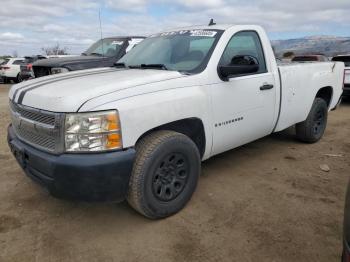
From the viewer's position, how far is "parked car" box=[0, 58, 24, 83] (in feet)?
73.3

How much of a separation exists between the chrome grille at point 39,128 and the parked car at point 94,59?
4.62 meters

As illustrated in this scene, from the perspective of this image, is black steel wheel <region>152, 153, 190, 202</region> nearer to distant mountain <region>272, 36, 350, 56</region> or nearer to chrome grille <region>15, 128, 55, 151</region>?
chrome grille <region>15, 128, 55, 151</region>

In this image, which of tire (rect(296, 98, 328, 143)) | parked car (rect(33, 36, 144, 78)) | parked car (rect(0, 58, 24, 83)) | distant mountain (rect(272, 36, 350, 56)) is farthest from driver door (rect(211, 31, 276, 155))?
parked car (rect(0, 58, 24, 83))

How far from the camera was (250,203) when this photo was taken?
3865 millimetres

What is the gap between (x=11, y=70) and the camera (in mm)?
22359

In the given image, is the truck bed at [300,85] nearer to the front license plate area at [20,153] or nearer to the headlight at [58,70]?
the front license plate area at [20,153]

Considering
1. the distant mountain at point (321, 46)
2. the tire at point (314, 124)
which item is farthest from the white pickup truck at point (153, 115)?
the distant mountain at point (321, 46)

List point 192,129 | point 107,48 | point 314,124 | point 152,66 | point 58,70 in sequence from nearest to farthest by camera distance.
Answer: point 192,129 → point 152,66 → point 314,124 → point 58,70 → point 107,48

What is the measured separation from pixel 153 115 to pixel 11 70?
21599 mm

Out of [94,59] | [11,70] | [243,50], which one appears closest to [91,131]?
[243,50]

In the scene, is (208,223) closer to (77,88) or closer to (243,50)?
(77,88)

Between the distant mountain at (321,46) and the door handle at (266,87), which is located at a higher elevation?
the distant mountain at (321,46)

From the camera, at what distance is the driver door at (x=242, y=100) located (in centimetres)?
396

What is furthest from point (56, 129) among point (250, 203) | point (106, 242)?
point (250, 203)
